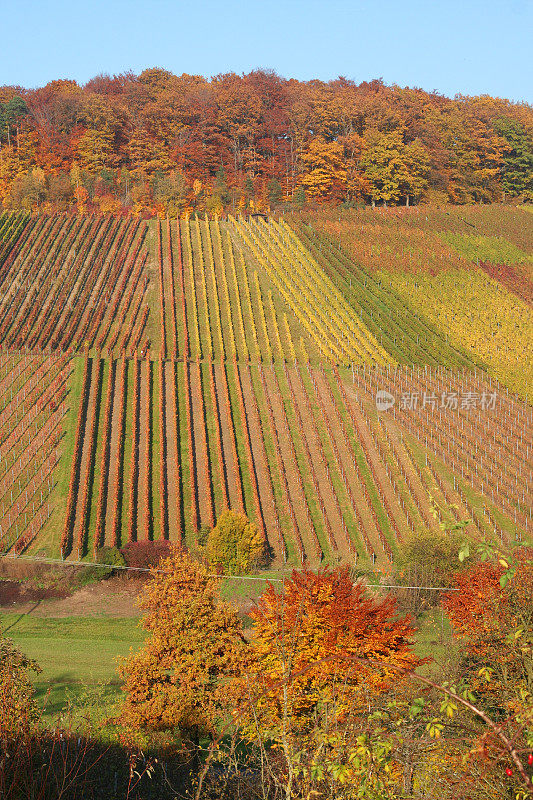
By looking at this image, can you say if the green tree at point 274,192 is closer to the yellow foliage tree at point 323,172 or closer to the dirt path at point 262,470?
the yellow foliage tree at point 323,172

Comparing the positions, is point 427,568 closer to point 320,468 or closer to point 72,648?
point 320,468

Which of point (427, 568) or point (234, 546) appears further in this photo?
point (234, 546)

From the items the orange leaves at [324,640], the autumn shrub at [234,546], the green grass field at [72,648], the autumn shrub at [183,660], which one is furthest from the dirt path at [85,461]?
the orange leaves at [324,640]

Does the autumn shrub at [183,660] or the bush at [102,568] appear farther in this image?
the bush at [102,568]

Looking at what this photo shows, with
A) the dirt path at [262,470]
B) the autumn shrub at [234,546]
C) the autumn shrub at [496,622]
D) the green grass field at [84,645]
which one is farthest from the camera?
the dirt path at [262,470]

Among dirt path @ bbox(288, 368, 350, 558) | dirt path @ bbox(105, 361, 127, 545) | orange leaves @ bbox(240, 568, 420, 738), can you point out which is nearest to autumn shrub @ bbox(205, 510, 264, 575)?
dirt path @ bbox(288, 368, 350, 558)

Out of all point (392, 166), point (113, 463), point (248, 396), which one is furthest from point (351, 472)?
point (392, 166)
